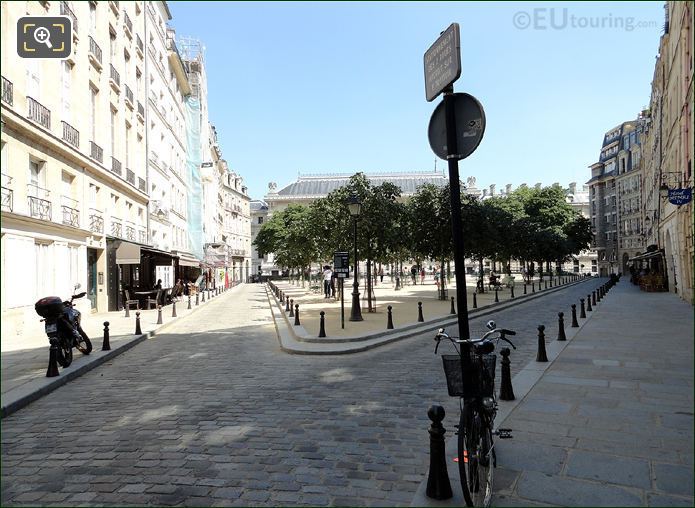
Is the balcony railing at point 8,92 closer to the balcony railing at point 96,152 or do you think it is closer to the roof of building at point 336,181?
the balcony railing at point 96,152

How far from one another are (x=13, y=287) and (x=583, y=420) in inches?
239

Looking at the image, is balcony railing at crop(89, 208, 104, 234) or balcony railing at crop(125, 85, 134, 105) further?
balcony railing at crop(125, 85, 134, 105)

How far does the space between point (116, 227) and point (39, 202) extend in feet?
31.6

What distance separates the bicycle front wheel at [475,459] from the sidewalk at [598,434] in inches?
5.4

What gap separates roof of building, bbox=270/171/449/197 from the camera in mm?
103438

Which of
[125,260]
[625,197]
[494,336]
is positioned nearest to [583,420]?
[494,336]

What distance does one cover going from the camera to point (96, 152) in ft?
72.9

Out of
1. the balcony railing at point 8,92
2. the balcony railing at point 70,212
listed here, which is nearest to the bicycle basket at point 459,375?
the balcony railing at point 8,92

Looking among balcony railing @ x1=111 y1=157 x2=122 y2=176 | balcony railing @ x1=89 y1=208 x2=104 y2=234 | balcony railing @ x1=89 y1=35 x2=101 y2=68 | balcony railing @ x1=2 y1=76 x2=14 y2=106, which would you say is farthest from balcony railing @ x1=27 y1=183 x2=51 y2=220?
balcony railing @ x1=89 y1=35 x2=101 y2=68

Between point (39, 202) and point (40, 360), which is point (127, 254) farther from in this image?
point (40, 360)

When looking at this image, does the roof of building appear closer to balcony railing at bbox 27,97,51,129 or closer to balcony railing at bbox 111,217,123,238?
balcony railing at bbox 111,217,123,238

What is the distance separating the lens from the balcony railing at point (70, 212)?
18.7m

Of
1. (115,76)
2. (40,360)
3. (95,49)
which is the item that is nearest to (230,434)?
(40,360)

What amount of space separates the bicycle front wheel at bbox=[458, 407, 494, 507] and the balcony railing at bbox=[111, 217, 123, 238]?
24216 millimetres
